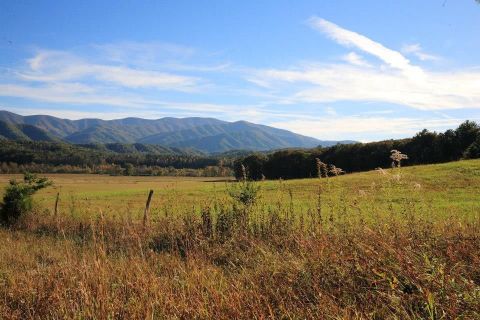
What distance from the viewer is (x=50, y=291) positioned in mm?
5688

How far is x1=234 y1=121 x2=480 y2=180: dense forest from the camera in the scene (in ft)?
199

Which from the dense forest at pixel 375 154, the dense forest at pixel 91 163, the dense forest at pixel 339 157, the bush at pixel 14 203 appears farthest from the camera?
the dense forest at pixel 91 163

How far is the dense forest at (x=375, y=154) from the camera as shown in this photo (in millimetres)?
60759

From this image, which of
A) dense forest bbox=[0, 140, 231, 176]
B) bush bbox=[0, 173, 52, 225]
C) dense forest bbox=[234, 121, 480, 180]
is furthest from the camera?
dense forest bbox=[0, 140, 231, 176]

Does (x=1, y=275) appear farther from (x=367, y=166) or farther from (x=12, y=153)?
(x=12, y=153)

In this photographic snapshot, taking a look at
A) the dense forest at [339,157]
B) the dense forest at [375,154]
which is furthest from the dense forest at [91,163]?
the dense forest at [375,154]

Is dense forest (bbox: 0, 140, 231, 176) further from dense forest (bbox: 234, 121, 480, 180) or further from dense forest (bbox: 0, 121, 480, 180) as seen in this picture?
dense forest (bbox: 234, 121, 480, 180)

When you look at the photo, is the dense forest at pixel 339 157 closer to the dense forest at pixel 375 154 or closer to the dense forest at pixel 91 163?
the dense forest at pixel 375 154

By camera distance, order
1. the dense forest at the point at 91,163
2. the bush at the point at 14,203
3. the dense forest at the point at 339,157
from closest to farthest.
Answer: the bush at the point at 14,203 < the dense forest at the point at 339,157 < the dense forest at the point at 91,163

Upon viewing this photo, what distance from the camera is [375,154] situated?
71188 millimetres

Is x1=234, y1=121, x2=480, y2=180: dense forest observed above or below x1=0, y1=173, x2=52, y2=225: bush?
above

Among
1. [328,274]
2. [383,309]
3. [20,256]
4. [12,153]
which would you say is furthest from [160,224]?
[12,153]

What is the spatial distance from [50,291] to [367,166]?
71064 millimetres

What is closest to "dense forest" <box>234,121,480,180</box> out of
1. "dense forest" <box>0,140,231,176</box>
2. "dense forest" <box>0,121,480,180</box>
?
"dense forest" <box>0,121,480,180</box>
